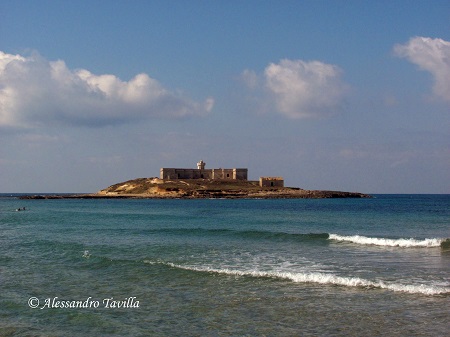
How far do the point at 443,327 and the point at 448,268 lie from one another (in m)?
7.96

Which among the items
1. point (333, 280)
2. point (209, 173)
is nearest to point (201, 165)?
point (209, 173)

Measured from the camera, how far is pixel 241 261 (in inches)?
722

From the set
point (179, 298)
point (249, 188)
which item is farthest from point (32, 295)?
point (249, 188)

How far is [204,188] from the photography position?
434 ft

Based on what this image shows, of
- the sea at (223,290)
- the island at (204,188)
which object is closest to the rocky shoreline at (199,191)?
the island at (204,188)

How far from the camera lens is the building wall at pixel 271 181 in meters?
144

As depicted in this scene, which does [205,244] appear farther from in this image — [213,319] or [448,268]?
[213,319]

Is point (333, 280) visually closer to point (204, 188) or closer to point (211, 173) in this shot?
point (204, 188)

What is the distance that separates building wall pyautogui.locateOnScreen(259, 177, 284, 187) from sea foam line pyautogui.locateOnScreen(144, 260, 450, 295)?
12761 centimetres

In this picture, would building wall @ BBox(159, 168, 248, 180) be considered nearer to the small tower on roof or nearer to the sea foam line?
the small tower on roof

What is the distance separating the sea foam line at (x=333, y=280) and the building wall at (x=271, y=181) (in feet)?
419

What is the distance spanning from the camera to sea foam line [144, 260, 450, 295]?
42.1 feet

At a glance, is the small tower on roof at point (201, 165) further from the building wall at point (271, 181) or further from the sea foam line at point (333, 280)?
the sea foam line at point (333, 280)

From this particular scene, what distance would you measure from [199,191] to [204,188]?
5535mm
